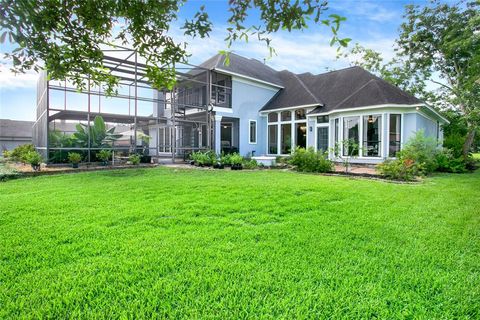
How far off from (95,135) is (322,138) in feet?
45.1

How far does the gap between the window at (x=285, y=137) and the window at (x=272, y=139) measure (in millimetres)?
556

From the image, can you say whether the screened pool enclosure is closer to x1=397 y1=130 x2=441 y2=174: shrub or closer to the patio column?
the patio column

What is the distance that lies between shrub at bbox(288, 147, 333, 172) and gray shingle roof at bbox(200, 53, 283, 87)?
366 inches

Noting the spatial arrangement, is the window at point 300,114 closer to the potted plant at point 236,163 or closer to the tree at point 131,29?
the potted plant at point 236,163

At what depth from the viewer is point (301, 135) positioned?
18.6 metres

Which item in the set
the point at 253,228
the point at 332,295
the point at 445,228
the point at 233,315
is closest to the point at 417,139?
the point at 445,228

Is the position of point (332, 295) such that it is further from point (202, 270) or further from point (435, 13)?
point (435, 13)

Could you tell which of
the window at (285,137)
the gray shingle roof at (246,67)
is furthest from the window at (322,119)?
the gray shingle roof at (246,67)

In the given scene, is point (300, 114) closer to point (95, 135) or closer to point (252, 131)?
point (252, 131)

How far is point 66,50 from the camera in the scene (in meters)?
2.26

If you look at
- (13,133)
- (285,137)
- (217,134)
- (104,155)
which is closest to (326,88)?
(285,137)

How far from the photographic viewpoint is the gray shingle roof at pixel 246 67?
19.5 metres

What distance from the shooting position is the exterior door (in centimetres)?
1722

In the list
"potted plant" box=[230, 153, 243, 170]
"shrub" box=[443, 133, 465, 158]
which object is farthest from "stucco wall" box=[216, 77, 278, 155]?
"shrub" box=[443, 133, 465, 158]
